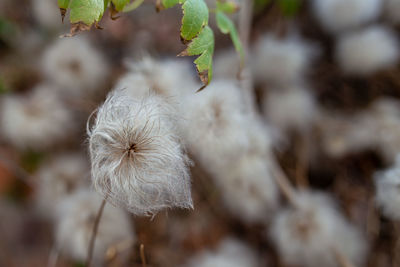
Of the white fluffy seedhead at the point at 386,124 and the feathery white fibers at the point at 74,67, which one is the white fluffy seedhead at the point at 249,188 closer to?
the white fluffy seedhead at the point at 386,124

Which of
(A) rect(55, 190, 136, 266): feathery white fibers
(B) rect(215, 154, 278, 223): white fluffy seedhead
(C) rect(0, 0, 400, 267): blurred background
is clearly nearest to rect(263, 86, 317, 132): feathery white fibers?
(C) rect(0, 0, 400, 267): blurred background

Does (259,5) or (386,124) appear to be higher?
(259,5)

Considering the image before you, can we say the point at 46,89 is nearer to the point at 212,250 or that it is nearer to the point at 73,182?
the point at 73,182

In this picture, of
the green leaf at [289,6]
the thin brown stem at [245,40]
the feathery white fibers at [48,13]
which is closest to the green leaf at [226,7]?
the thin brown stem at [245,40]

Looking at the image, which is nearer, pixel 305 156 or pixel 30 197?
pixel 305 156

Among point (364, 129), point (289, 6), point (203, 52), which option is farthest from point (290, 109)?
point (203, 52)

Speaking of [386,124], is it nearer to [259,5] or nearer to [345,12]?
[345,12]

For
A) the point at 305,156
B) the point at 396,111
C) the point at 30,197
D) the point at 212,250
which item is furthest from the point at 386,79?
the point at 30,197

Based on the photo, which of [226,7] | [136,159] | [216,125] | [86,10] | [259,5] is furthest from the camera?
[259,5]
